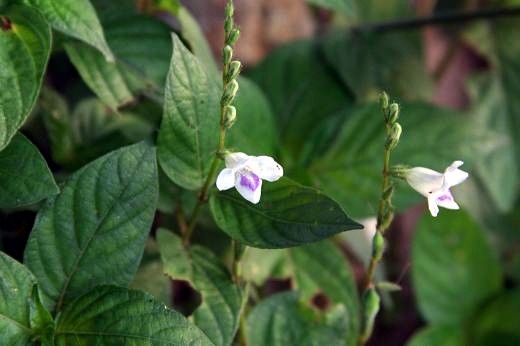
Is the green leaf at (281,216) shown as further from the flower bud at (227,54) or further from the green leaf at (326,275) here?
the green leaf at (326,275)

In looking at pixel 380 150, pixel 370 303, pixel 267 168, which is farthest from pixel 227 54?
pixel 380 150

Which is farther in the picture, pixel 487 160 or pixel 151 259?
pixel 487 160

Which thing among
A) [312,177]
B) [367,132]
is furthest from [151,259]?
[367,132]

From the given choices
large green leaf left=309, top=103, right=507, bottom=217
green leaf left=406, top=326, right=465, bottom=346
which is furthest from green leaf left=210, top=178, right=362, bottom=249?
green leaf left=406, top=326, right=465, bottom=346

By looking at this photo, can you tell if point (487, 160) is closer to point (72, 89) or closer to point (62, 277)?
point (72, 89)

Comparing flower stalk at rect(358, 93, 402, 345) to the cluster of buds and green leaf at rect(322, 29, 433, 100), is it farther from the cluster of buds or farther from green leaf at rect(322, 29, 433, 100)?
green leaf at rect(322, 29, 433, 100)

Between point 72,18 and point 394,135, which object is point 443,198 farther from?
point 72,18
